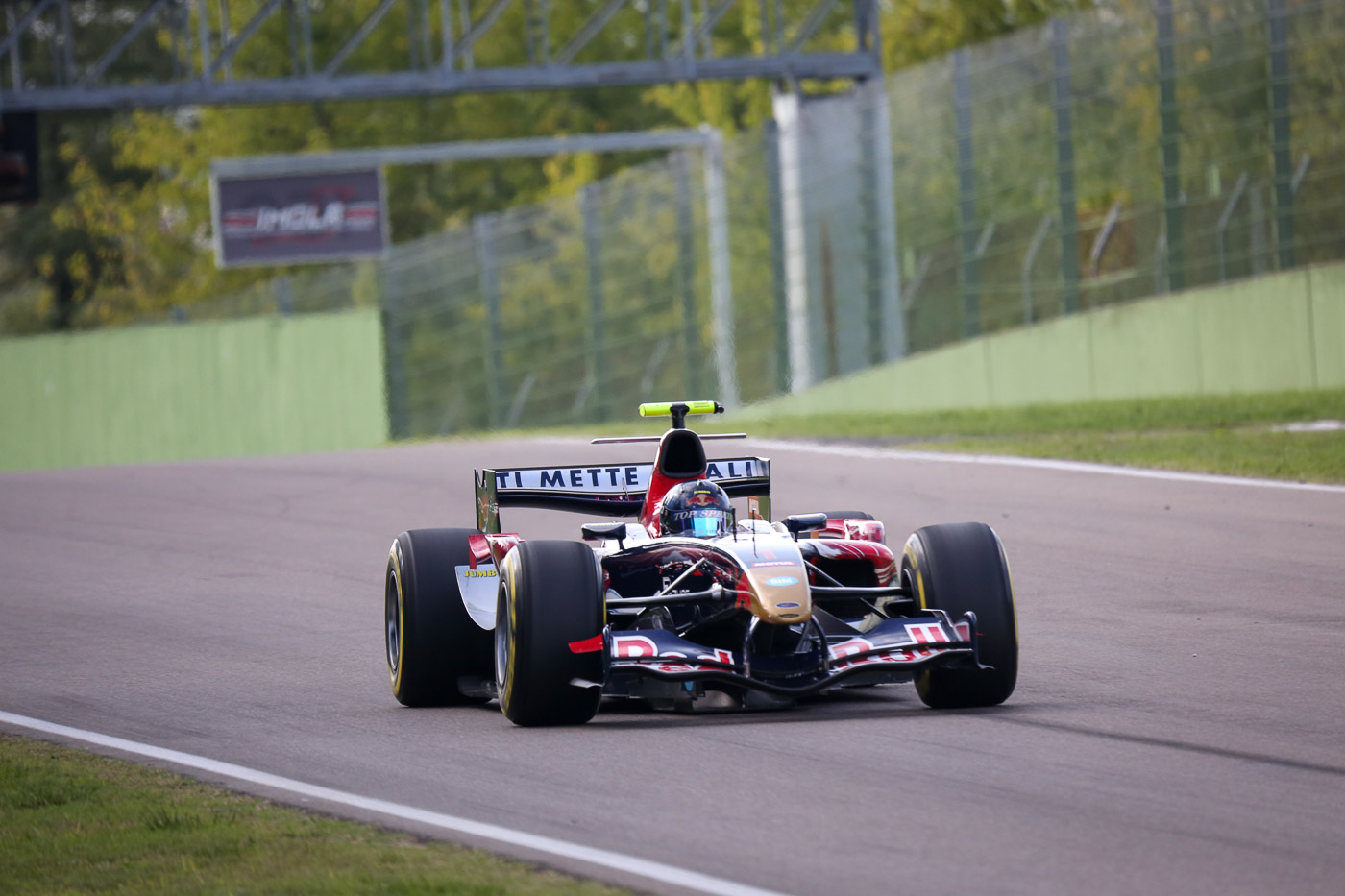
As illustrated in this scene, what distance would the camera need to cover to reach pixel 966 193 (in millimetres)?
26078

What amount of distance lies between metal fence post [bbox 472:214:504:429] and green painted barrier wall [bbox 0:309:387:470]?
9.33 ft

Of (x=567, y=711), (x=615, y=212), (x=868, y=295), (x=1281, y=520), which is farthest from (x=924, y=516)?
(x=615, y=212)

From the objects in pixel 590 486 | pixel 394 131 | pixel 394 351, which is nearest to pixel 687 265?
pixel 394 351

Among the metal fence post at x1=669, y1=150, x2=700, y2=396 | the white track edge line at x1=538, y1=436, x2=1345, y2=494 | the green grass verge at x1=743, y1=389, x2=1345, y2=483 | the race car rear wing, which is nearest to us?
the race car rear wing

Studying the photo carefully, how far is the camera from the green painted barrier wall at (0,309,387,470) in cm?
3522

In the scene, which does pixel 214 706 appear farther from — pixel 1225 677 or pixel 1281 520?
pixel 1281 520

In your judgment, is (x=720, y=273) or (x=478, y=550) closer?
(x=478, y=550)

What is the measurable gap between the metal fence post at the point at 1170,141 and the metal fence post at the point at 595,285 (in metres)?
9.07

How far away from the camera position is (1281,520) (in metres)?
14.8

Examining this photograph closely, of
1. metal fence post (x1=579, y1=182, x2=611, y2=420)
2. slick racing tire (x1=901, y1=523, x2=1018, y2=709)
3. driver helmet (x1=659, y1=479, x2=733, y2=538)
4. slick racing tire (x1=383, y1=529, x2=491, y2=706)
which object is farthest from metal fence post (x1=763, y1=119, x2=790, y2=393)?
slick racing tire (x1=901, y1=523, x2=1018, y2=709)

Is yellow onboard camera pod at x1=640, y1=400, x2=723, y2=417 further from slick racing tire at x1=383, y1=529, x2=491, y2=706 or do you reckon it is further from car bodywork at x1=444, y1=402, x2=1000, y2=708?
slick racing tire at x1=383, y1=529, x2=491, y2=706

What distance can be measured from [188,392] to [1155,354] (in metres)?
17.8

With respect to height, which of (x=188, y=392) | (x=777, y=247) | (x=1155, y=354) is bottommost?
(x=1155, y=354)

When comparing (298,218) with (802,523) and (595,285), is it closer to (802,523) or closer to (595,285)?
(595,285)
